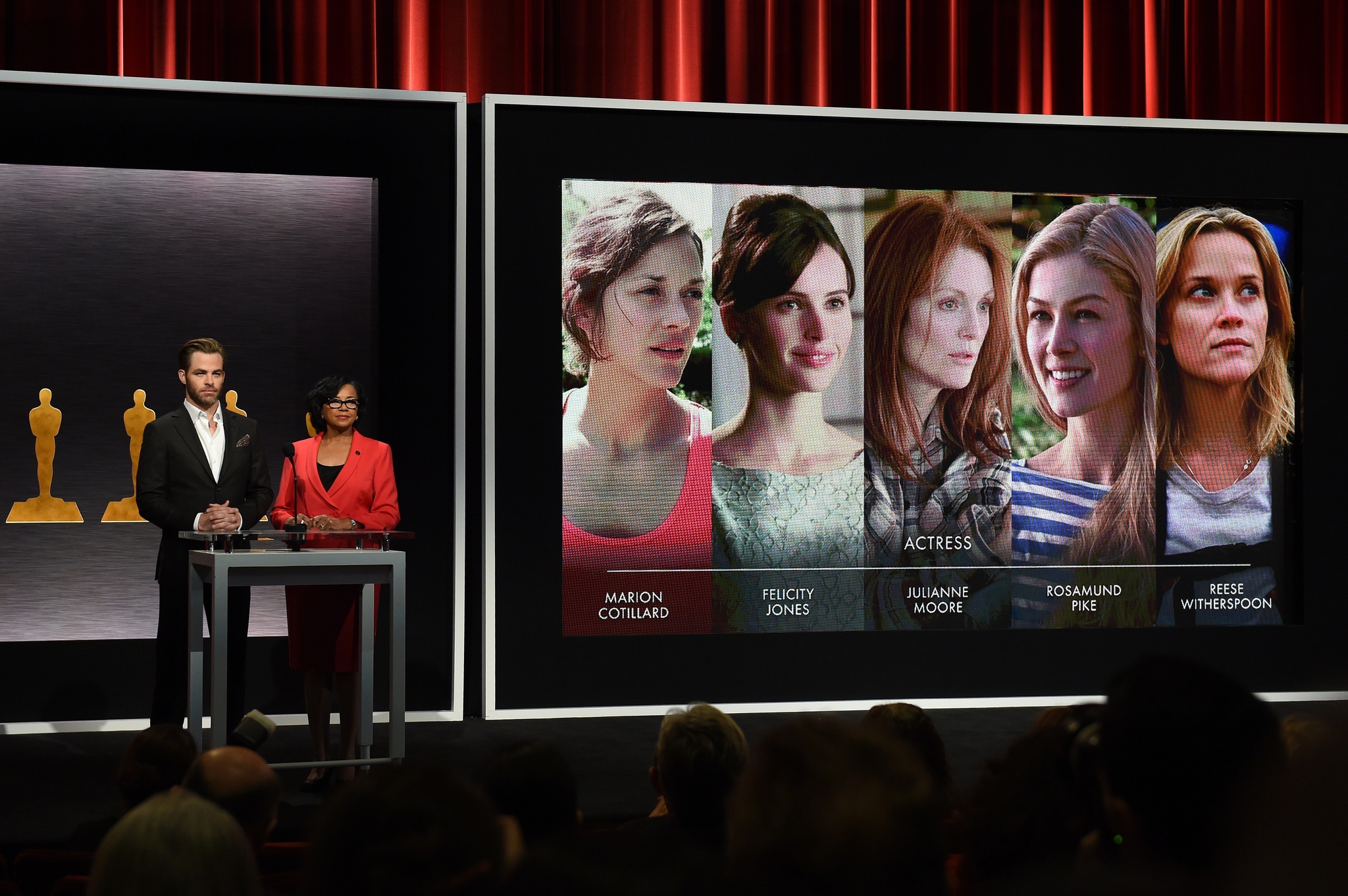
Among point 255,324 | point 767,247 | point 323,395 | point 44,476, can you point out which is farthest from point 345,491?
point 767,247

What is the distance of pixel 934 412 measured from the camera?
5496mm

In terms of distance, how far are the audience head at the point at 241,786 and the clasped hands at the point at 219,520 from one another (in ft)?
5.94

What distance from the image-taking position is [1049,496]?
18.3 ft

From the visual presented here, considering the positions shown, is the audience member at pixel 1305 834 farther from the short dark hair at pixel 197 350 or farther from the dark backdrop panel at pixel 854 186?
the dark backdrop panel at pixel 854 186

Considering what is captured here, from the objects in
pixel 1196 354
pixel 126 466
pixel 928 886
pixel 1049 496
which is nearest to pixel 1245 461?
pixel 1196 354

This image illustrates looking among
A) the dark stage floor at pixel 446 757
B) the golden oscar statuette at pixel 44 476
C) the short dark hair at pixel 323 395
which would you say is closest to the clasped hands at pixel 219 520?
the short dark hair at pixel 323 395

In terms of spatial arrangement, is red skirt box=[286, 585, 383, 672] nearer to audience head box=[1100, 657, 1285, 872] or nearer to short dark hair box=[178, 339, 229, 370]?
short dark hair box=[178, 339, 229, 370]

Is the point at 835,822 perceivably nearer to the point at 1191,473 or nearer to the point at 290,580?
the point at 290,580

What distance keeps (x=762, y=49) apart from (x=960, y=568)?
2895 millimetres

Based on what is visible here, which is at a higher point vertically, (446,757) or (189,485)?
(189,485)

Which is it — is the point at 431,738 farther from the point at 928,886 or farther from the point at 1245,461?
the point at 928,886

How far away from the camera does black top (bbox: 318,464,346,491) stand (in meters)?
4.21

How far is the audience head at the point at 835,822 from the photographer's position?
3.17 ft

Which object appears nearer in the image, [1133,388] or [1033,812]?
[1033,812]
